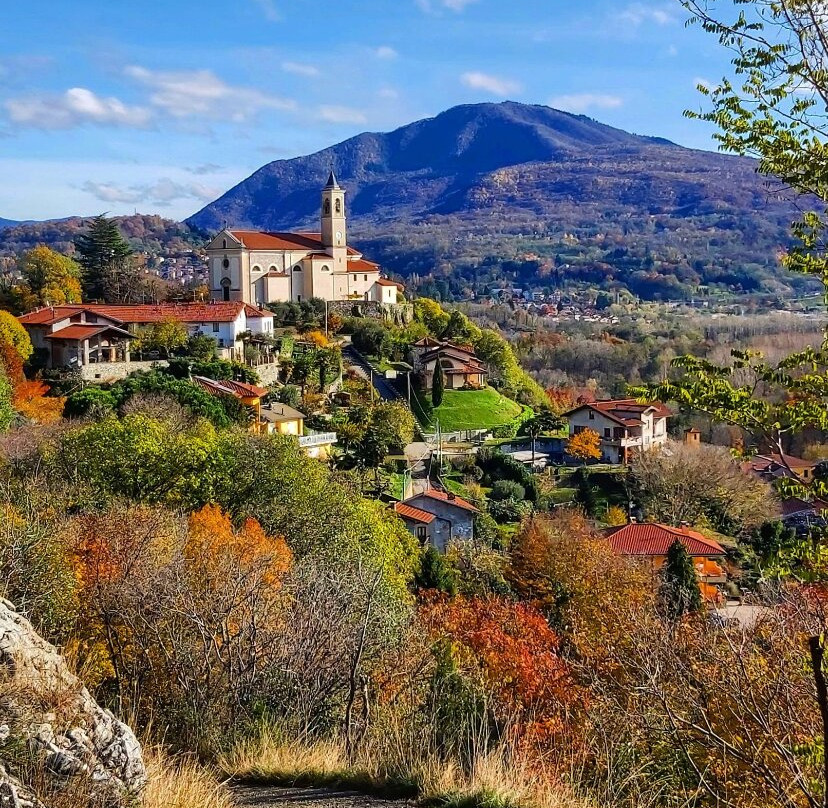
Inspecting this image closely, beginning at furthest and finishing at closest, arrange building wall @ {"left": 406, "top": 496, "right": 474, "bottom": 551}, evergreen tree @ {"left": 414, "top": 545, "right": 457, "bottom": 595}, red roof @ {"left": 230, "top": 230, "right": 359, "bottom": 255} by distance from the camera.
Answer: red roof @ {"left": 230, "top": 230, "right": 359, "bottom": 255}
building wall @ {"left": 406, "top": 496, "right": 474, "bottom": 551}
evergreen tree @ {"left": 414, "top": 545, "right": 457, "bottom": 595}

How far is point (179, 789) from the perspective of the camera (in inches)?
193

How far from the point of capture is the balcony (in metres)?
27.6

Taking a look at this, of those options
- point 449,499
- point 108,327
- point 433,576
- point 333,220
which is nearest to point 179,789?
point 433,576

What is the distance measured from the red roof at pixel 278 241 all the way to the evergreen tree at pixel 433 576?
26.0 m

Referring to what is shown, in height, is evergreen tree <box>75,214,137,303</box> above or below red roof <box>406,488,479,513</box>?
above

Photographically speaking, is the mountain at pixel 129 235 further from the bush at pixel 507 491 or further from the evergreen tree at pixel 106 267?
the bush at pixel 507 491

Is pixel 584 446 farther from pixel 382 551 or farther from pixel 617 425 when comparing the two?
pixel 382 551

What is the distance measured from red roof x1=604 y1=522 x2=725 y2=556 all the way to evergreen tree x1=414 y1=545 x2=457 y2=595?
509cm

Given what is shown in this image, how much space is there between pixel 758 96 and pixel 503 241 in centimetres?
18756

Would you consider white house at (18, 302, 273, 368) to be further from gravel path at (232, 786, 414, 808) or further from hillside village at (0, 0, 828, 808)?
gravel path at (232, 786, 414, 808)

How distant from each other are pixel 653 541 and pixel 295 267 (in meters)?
24.8

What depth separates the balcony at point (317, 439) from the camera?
27.6 metres

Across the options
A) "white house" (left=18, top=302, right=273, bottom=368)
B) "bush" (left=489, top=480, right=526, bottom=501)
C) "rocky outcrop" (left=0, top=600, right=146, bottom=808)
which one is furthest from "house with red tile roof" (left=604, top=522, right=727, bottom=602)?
→ "rocky outcrop" (left=0, top=600, right=146, bottom=808)

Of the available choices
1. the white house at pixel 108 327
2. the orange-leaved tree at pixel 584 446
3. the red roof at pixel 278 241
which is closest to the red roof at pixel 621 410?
the orange-leaved tree at pixel 584 446
